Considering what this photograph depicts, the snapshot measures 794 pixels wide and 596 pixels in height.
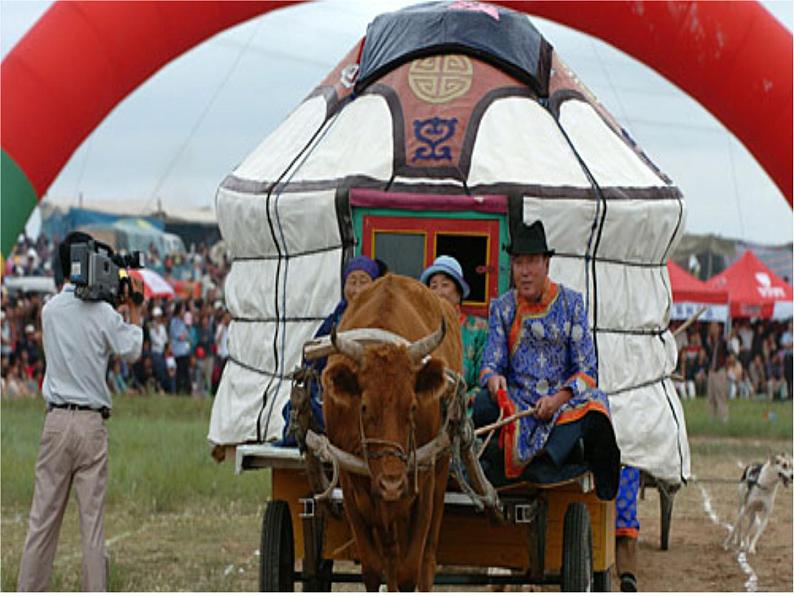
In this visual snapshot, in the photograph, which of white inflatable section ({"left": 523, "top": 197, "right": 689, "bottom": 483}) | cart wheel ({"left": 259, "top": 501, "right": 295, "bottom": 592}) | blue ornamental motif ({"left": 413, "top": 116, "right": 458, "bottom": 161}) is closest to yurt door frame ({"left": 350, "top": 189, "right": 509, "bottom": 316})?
white inflatable section ({"left": 523, "top": 197, "right": 689, "bottom": 483})

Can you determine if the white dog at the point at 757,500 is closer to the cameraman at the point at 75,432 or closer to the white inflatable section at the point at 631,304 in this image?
the white inflatable section at the point at 631,304

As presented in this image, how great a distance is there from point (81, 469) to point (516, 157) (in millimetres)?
2674

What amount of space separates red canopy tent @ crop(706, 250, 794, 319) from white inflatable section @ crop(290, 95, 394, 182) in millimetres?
18217

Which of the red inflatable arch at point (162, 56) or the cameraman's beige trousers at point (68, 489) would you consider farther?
the red inflatable arch at point (162, 56)

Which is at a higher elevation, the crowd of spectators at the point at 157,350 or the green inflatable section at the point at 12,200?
the green inflatable section at the point at 12,200

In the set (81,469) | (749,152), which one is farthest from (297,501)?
(749,152)

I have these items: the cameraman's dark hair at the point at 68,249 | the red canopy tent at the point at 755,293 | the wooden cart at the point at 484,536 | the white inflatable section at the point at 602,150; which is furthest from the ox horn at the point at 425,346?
the red canopy tent at the point at 755,293

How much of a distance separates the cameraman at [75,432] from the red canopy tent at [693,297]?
18.7 m

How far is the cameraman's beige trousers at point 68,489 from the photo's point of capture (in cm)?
672

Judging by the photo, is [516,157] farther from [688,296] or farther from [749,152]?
[688,296]

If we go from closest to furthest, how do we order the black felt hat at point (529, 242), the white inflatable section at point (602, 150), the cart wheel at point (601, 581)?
the black felt hat at point (529, 242), the cart wheel at point (601, 581), the white inflatable section at point (602, 150)

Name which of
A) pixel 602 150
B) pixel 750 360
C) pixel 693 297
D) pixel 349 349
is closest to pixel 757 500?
pixel 602 150

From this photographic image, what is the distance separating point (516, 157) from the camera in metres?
8.20

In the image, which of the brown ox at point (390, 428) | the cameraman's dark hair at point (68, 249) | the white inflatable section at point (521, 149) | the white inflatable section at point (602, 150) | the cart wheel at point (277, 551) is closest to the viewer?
the brown ox at point (390, 428)
